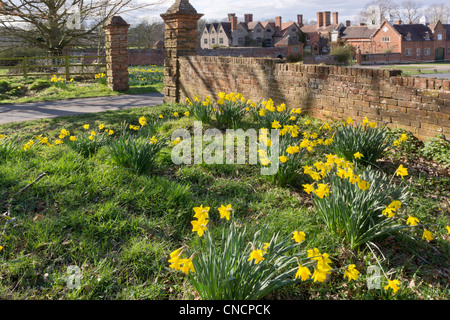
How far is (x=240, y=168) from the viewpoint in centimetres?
527

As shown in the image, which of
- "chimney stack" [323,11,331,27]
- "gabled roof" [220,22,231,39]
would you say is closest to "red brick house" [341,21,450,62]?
"chimney stack" [323,11,331,27]

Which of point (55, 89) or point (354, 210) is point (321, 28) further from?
point (354, 210)

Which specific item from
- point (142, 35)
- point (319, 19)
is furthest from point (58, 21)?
point (319, 19)

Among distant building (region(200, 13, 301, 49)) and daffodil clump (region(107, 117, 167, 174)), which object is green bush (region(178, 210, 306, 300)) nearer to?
daffodil clump (region(107, 117, 167, 174))

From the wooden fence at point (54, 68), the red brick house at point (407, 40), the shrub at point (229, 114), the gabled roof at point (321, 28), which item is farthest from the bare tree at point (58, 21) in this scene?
the gabled roof at point (321, 28)

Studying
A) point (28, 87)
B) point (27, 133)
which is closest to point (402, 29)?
point (28, 87)

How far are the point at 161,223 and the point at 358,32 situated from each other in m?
68.8

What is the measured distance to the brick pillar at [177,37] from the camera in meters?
9.52

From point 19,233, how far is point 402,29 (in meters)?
65.4

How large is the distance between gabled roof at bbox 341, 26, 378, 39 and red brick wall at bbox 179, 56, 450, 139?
60556mm

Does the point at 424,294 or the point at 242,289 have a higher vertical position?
the point at 242,289

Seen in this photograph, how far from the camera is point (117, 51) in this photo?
42.2ft
